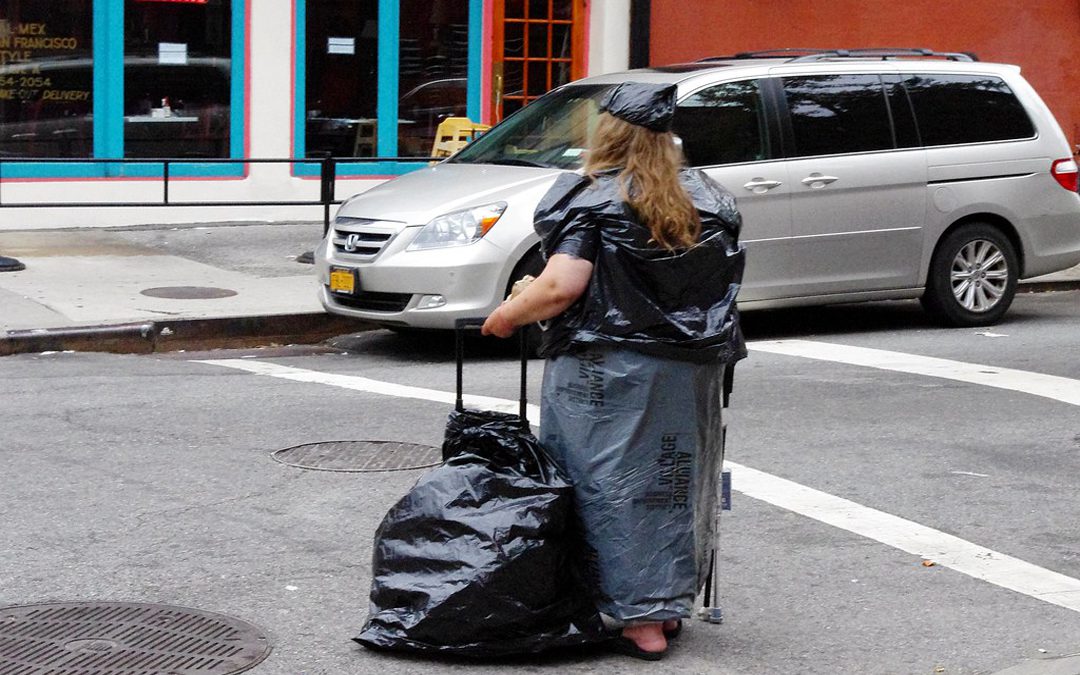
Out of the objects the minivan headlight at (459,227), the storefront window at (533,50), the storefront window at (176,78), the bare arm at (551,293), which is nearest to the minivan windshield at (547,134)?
the minivan headlight at (459,227)

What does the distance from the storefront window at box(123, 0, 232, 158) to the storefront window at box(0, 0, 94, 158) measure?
0.43 m

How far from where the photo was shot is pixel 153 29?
16.2 m

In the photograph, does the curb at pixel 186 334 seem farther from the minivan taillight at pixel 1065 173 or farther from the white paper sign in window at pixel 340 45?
the white paper sign in window at pixel 340 45

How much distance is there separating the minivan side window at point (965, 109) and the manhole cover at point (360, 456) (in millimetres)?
5384

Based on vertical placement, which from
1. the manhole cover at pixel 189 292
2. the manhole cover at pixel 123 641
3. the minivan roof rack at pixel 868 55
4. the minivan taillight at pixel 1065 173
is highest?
the minivan roof rack at pixel 868 55

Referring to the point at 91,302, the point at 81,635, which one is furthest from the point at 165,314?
the point at 81,635

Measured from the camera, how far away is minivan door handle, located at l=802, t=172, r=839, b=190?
1076 centimetres

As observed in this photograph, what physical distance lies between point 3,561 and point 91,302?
19.9 feet

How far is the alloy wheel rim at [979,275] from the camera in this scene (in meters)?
11.6

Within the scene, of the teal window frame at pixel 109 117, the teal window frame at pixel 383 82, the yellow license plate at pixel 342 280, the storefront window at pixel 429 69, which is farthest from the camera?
the storefront window at pixel 429 69

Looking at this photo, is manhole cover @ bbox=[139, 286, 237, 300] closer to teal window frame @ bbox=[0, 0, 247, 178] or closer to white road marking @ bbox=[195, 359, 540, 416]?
white road marking @ bbox=[195, 359, 540, 416]

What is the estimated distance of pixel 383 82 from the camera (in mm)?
17516

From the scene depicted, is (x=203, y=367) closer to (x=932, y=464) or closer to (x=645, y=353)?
(x=932, y=464)

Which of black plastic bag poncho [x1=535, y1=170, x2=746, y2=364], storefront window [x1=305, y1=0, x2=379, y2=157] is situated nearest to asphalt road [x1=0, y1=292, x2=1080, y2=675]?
black plastic bag poncho [x1=535, y1=170, x2=746, y2=364]
